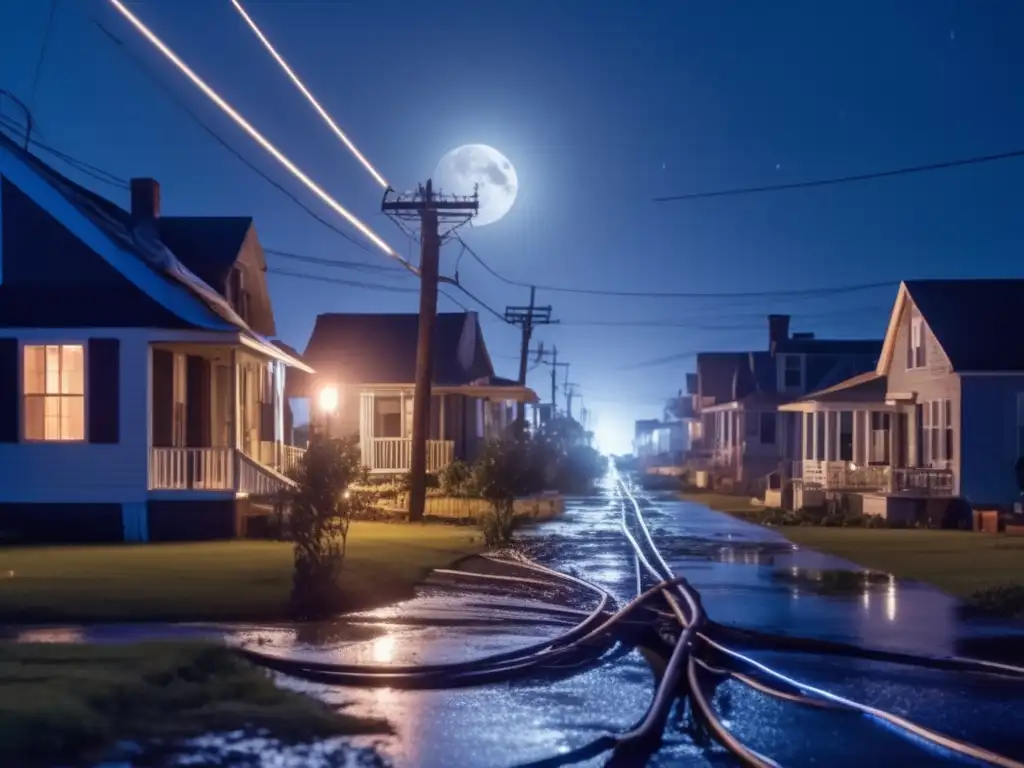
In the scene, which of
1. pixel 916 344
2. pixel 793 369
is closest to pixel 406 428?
pixel 916 344

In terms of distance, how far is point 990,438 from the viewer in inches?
1252

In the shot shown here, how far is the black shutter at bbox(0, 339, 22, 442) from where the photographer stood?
75.0 ft

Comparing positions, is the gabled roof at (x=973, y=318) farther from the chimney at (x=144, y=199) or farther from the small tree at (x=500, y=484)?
the chimney at (x=144, y=199)

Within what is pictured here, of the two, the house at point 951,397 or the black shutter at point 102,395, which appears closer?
the black shutter at point 102,395

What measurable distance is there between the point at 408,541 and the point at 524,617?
31.8 feet

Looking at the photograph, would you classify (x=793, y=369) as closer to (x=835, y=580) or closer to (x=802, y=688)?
(x=835, y=580)

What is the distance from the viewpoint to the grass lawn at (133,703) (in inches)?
333

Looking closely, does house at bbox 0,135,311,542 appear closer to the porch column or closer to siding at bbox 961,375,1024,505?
the porch column

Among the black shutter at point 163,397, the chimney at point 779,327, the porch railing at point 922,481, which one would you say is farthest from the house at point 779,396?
the black shutter at point 163,397

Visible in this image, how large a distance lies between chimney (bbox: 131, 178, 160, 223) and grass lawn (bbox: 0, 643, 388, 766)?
62.6 feet

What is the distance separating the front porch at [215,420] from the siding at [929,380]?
17.1 metres

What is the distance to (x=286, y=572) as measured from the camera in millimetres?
18156

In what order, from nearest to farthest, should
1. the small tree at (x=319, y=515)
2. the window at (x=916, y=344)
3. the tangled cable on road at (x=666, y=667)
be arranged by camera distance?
1. the tangled cable on road at (x=666, y=667)
2. the small tree at (x=319, y=515)
3. the window at (x=916, y=344)

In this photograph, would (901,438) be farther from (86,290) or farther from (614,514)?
(86,290)
